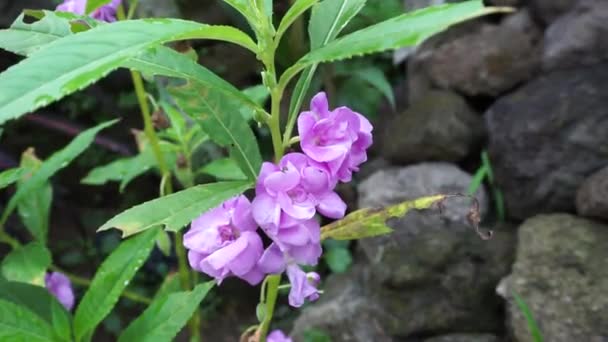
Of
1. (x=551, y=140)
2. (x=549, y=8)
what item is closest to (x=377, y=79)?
(x=549, y=8)

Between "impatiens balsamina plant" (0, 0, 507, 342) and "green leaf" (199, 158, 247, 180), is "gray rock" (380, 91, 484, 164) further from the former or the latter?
"impatiens balsamina plant" (0, 0, 507, 342)

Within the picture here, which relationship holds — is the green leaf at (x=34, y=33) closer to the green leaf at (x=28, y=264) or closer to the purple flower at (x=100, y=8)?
the purple flower at (x=100, y=8)

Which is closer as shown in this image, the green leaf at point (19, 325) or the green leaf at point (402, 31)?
the green leaf at point (402, 31)

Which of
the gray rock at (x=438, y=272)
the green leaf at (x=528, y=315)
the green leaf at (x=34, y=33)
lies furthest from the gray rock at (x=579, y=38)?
the green leaf at (x=34, y=33)

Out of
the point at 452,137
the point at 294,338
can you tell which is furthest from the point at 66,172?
the point at 452,137

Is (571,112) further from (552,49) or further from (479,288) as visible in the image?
(479,288)
